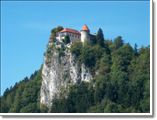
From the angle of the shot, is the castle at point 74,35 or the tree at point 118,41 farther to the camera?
the castle at point 74,35

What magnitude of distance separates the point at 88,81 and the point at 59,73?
2.94 m

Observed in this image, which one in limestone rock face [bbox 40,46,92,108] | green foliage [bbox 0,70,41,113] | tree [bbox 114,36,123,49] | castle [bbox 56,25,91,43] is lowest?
green foliage [bbox 0,70,41,113]

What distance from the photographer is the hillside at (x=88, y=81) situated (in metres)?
12.6

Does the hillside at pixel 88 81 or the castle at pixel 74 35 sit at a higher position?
the castle at pixel 74 35

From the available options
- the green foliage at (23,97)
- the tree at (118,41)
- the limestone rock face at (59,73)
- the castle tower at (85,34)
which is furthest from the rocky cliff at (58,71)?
the tree at (118,41)

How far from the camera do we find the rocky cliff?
677 inches

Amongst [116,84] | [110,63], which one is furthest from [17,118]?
[110,63]

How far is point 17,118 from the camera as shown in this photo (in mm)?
11281

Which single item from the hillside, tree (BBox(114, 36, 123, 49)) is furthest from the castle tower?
tree (BBox(114, 36, 123, 49))

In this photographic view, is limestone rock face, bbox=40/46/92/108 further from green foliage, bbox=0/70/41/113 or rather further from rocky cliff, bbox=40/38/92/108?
green foliage, bbox=0/70/41/113

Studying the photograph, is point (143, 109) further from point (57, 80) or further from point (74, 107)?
point (57, 80)

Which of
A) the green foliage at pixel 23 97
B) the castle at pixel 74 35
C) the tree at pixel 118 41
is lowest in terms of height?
the green foliage at pixel 23 97

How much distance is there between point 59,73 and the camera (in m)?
18.6

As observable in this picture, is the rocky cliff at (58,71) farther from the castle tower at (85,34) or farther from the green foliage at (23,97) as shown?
the castle tower at (85,34)
